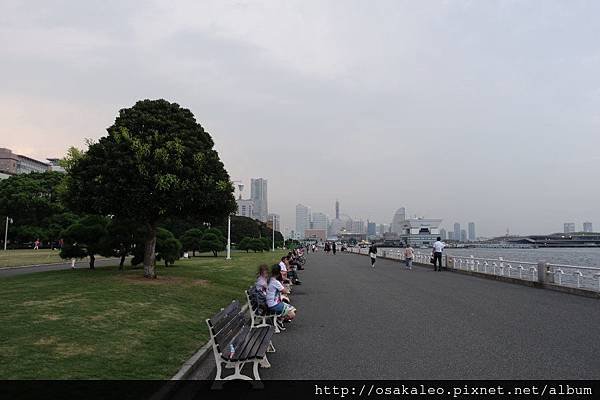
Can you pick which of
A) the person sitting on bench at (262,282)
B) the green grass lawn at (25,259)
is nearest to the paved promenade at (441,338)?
the person sitting on bench at (262,282)

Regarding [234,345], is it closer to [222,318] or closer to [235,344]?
[235,344]

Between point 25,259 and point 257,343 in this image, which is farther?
point 25,259

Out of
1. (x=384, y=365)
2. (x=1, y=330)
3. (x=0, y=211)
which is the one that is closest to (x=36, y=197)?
(x=0, y=211)

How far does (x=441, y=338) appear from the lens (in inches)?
324

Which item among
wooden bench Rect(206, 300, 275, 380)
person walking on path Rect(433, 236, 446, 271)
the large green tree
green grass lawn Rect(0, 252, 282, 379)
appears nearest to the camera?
wooden bench Rect(206, 300, 275, 380)

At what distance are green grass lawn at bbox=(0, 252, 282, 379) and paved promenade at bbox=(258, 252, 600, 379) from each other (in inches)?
72.6

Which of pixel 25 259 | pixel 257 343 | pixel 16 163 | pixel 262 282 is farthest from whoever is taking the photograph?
pixel 16 163

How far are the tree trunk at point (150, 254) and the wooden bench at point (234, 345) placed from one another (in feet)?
31.6

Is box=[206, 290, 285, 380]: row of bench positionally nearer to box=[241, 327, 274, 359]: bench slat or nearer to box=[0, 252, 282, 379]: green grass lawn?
box=[241, 327, 274, 359]: bench slat

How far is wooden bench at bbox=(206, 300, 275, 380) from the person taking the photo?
5.68m

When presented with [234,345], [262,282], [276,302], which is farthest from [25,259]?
[234,345]

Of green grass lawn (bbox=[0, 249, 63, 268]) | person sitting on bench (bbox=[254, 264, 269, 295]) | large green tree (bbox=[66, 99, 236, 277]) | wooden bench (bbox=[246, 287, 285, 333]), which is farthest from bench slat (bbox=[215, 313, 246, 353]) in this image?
green grass lawn (bbox=[0, 249, 63, 268])

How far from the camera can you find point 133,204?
49.5ft

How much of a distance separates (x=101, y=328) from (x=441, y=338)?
240 inches
